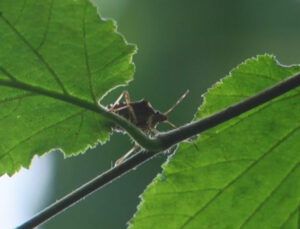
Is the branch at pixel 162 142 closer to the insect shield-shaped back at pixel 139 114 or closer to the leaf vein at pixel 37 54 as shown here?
the leaf vein at pixel 37 54

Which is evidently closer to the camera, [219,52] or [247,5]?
[219,52]

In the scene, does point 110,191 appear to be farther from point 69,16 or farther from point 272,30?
point 69,16

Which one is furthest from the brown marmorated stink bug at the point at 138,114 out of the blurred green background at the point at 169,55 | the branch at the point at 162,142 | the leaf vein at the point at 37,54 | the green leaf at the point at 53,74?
the blurred green background at the point at 169,55

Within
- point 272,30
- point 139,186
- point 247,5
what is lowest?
point 139,186

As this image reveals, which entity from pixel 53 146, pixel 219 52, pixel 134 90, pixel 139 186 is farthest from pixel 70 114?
pixel 219 52

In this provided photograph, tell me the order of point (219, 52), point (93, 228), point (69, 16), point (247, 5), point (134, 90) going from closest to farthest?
point (69, 16) → point (134, 90) → point (93, 228) → point (219, 52) → point (247, 5)

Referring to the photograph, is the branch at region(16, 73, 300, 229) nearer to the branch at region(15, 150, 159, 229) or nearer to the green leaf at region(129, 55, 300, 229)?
the branch at region(15, 150, 159, 229)

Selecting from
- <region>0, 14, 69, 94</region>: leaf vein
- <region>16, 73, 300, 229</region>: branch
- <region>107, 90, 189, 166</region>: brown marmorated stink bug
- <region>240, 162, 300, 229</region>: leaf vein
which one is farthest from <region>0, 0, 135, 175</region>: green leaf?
<region>240, 162, 300, 229</region>: leaf vein
